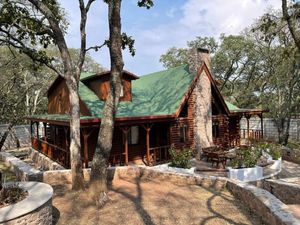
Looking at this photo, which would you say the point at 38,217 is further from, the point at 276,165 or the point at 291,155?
the point at 291,155

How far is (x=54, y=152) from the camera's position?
672 inches

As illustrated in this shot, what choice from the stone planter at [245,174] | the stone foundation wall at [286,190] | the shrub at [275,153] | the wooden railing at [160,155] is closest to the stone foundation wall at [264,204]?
the stone foundation wall at [286,190]

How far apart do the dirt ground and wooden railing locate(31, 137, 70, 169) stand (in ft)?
14.0

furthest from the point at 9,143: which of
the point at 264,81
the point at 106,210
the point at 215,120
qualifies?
the point at 264,81

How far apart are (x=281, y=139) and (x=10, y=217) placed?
2544cm

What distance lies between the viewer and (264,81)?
33.6m

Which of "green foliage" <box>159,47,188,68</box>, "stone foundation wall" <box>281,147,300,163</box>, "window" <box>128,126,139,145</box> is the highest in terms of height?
"green foliage" <box>159,47,188,68</box>

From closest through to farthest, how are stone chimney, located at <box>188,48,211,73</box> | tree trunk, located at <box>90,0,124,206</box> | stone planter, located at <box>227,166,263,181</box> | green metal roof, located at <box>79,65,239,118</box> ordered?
1. tree trunk, located at <box>90,0,124,206</box>
2. stone planter, located at <box>227,166,263,181</box>
3. green metal roof, located at <box>79,65,239,118</box>
4. stone chimney, located at <box>188,48,211,73</box>

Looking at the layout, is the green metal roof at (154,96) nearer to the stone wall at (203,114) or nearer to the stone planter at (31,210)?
the stone wall at (203,114)

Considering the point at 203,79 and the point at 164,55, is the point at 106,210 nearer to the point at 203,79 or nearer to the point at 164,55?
the point at 203,79

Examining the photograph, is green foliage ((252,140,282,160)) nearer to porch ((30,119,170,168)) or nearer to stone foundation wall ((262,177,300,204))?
stone foundation wall ((262,177,300,204))

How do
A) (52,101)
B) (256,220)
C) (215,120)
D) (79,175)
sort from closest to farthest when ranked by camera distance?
→ 1. (256,220)
2. (79,175)
3. (215,120)
4. (52,101)

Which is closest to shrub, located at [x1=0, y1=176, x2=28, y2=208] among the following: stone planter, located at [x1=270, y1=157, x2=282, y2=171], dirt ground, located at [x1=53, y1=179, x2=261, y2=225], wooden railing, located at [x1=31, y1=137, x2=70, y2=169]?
dirt ground, located at [x1=53, y1=179, x2=261, y2=225]

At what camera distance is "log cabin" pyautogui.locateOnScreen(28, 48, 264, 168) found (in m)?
16.2
